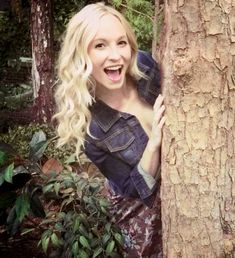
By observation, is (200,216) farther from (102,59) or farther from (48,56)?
(48,56)

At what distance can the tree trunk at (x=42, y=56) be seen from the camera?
16.7ft

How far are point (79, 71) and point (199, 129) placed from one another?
1.47ft

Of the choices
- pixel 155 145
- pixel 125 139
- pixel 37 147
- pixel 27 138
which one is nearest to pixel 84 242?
pixel 37 147

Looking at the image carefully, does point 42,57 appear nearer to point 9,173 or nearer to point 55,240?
point 9,173

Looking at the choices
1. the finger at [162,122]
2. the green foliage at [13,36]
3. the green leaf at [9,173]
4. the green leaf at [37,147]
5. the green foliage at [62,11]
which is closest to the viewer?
the finger at [162,122]

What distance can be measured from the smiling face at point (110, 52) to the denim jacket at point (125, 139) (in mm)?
114

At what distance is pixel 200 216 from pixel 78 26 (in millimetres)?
680

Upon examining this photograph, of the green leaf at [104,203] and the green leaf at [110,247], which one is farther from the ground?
the green leaf at [104,203]

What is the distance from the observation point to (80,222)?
2.38 metres

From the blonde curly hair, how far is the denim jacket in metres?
0.03

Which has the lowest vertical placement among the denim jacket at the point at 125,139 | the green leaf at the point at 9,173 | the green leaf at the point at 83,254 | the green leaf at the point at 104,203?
the green leaf at the point at 83,254

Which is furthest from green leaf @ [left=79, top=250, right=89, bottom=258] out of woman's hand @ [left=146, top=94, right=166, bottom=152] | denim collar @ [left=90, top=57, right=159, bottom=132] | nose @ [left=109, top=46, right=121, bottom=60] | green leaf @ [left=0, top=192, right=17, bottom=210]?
nose @ [left=109, top=46, right=121, bottom=60]

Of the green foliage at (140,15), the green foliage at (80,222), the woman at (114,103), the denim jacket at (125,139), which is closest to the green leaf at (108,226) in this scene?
the green foliage at (80,222)

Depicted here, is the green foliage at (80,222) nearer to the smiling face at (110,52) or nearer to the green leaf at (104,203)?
the green leaf at (104,203)
